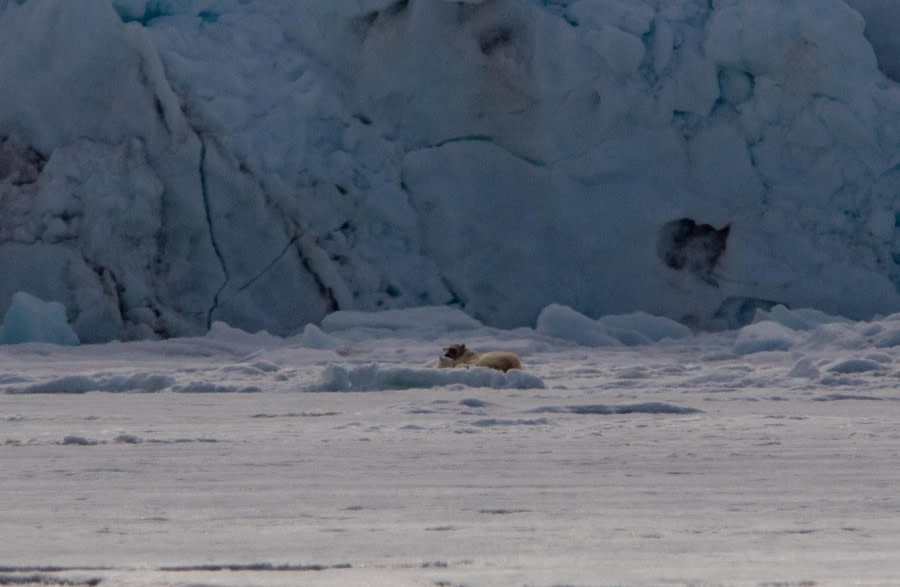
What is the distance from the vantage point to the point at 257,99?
10.1 meters

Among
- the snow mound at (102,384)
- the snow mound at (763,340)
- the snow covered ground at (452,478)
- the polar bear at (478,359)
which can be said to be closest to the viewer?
the snow covered ground at (452,478)

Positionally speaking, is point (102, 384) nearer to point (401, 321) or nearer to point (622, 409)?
point (622, 409)

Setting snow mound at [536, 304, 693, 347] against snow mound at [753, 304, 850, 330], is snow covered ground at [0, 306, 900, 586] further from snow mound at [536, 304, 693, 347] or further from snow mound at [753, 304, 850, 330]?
snow mound at [753, 304, 850, 330]

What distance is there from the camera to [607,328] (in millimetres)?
9086

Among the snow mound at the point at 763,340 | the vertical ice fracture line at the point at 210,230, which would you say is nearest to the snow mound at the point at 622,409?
the snow mound at the point at 763,340

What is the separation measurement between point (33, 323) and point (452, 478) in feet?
21.3

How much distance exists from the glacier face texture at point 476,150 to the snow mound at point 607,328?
33.1 inches

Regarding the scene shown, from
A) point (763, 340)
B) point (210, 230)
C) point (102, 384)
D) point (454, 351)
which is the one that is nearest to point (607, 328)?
point (763, 340)

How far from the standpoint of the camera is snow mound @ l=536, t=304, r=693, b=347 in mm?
8914

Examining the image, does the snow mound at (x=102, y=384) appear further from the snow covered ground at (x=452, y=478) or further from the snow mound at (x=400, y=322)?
the snow mound at (x=400, y=322)

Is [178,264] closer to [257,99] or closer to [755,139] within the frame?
[257,99]

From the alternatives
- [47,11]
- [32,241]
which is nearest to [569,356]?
[32,241]

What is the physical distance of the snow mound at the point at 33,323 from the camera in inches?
338

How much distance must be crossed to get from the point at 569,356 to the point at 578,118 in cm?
275
